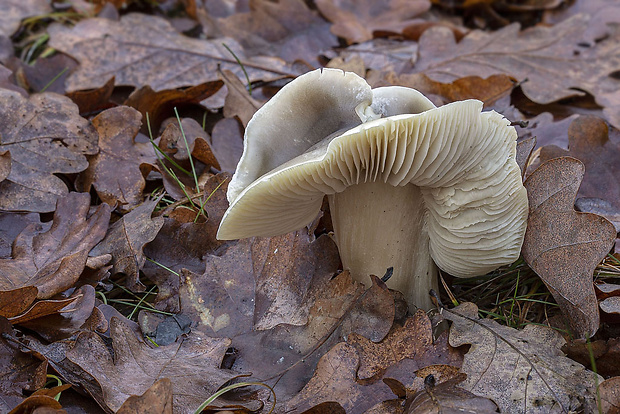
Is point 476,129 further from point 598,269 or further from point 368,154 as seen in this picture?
point 598,269

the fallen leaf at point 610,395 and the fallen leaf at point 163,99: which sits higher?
the fallen leaf at point 163,99

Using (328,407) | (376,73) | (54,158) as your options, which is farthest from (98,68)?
(328,407)

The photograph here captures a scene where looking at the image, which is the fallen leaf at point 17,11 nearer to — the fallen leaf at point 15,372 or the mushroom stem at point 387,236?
the fallen leaf at point 15,372

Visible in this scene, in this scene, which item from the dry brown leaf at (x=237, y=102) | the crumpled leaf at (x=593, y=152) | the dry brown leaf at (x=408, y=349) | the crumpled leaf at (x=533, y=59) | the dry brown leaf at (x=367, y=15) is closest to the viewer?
the dry brown leaf at (x=408, y=349)

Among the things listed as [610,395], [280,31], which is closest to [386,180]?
[610,395]

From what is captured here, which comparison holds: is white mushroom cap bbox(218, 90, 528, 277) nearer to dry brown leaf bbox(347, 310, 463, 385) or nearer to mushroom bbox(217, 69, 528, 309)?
mushroom bbox(217, 69, 528, 309)

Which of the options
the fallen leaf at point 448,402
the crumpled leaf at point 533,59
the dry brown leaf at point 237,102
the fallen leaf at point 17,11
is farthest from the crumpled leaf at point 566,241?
the fallen leaf at point 17,11
